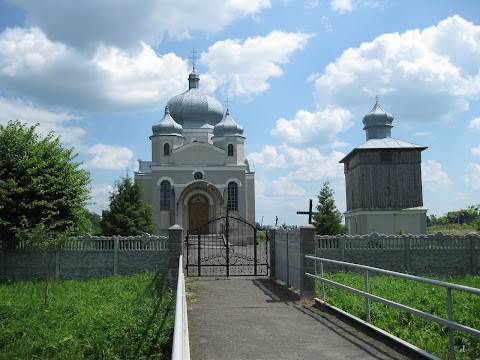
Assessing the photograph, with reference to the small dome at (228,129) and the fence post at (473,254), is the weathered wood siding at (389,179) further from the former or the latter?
the fence post at (473,254)

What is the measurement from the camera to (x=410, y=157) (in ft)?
111

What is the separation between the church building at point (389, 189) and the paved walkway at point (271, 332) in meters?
22.2

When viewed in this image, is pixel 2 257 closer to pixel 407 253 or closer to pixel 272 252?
pixel 272 252

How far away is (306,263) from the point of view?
11602 millimetres

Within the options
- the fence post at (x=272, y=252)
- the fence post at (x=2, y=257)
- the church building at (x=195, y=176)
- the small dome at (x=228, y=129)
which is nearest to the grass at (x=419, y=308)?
the fence post at (x=272, y=252)

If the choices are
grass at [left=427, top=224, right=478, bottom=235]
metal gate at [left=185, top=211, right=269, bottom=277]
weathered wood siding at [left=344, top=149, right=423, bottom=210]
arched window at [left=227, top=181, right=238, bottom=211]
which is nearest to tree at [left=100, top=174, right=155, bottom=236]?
metal gate at [left=185, top=211, right=269, bottom=277]

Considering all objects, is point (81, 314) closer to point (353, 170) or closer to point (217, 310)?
point (217, 310)

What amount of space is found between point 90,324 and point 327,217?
23121 mm

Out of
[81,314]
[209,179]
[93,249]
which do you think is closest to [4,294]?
[93,249]

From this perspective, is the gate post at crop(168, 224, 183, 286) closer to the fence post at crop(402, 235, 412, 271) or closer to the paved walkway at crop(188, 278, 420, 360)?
the paved walkway at crop(188, 278, 420, 360)

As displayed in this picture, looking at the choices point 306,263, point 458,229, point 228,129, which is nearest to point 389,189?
point 228,129

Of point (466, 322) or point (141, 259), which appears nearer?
point (466, 322)

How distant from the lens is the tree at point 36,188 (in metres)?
17.0

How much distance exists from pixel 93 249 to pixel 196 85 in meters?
28.5
